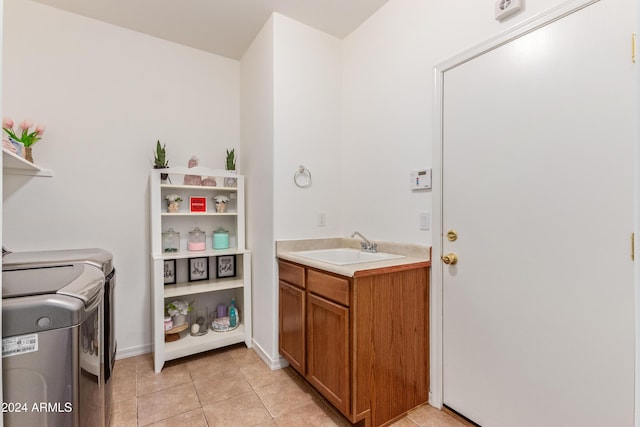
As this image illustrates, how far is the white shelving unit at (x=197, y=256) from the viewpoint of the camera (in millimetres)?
2223

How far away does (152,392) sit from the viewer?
1.92 metres

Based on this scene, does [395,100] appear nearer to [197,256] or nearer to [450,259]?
[450,259]

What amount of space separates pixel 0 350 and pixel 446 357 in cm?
189

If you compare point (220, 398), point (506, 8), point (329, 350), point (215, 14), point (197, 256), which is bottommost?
point (220, 398)

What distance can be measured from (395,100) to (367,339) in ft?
5.07

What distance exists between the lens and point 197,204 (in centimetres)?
260

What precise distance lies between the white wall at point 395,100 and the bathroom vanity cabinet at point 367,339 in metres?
0.44

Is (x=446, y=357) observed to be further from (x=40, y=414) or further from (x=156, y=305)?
(x=156, y=305)

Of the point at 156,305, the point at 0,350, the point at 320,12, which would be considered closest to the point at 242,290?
the point at 156,305

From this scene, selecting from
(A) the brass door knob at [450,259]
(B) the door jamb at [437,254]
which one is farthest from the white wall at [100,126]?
(A) the brass door knob at [450,259]

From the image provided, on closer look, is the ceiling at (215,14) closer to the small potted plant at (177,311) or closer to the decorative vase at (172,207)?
the decorative vase at (172,207)

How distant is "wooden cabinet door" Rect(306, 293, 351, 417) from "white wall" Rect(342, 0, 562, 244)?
706mm

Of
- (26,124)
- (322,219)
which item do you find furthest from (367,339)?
(26,124)

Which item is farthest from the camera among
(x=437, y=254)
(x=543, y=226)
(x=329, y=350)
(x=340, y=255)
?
(x=340, y=255)
